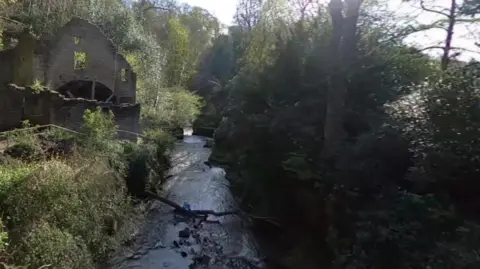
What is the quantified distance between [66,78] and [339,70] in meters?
16.5

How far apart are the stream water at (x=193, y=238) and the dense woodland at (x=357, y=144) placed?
2.53 feet

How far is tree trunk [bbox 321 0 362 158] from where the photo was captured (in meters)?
9.72

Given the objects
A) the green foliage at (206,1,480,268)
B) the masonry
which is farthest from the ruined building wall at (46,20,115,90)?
the green foliage at (206,1,480,268)

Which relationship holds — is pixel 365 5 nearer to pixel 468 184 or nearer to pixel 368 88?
pixel 368 88

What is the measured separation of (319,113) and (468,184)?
4926mm

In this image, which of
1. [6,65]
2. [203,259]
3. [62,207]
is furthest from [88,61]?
[62,207]

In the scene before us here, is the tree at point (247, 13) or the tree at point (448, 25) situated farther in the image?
the tree at point (247, 13)

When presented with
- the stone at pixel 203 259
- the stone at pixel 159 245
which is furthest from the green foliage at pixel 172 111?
the stone at pixel 203 259

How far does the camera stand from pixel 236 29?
39312 mm

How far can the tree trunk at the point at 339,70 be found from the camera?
972 centimetres

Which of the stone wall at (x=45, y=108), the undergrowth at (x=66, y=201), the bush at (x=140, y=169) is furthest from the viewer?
the bush at (x=140, y=169)

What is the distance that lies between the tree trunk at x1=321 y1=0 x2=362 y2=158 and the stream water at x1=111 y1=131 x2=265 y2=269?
424 centimetres

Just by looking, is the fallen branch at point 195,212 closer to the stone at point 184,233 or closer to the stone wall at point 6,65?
the stone at point 184,233

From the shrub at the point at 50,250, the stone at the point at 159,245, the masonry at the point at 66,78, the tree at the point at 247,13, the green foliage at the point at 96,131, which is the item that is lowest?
the stone at the point at 159,245
